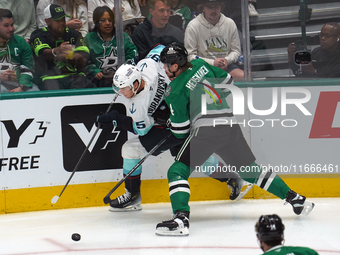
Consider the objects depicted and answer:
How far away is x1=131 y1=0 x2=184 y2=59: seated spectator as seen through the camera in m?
4.29

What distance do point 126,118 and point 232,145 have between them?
36.4 inches

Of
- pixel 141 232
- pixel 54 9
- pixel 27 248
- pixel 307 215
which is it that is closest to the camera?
pixel 27 248

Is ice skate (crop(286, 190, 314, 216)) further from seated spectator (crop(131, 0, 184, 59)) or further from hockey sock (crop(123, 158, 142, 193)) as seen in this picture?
seated spectator (crop(131, 0, 184, 59))

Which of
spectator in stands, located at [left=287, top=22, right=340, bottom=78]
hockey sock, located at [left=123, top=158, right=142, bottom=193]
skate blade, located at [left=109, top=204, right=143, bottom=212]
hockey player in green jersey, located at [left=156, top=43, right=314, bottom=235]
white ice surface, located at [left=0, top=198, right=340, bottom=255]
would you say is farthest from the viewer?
spectator in stands, located at [left=287, top=22, right=340, bottom=78]

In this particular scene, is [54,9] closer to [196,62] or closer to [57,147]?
[57,147]

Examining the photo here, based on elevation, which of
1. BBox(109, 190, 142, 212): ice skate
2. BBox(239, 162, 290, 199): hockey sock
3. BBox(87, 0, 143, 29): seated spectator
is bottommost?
BBox(109, 190, 142, 212): ice skate

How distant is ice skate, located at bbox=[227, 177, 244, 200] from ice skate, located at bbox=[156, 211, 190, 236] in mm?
1015

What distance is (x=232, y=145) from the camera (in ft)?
12.0

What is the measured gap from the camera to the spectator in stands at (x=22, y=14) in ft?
14.0

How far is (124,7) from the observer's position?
4.36 m

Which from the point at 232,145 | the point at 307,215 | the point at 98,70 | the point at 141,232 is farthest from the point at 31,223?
the point at 307,215

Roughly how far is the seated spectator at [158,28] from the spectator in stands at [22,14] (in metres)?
0.95

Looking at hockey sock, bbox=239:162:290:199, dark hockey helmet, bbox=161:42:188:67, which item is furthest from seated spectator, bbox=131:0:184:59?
hockey sock, bbox=239:162:290:199
